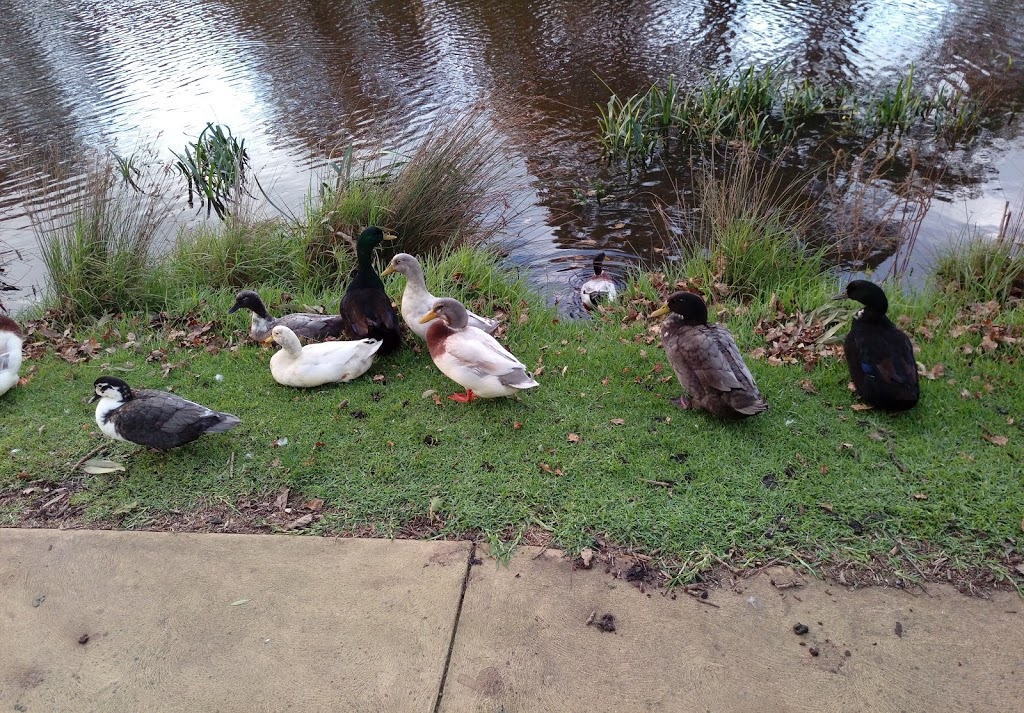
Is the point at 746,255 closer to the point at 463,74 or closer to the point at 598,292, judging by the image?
the point at 598,292

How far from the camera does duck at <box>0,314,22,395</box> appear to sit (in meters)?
4.83

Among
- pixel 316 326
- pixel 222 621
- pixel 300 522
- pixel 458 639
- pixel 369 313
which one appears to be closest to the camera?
pixel 458 639

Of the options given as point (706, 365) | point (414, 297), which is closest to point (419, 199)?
point (414, 297)

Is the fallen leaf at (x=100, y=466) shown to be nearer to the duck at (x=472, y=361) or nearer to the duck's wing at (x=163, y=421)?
the duck's wing at (x=163, y=421)

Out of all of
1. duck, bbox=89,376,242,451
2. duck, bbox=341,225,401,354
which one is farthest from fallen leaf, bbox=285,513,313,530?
duck, bbox=341,225,401,354

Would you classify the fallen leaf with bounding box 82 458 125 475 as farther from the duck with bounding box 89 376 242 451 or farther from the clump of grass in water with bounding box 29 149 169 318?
the clump of grass in water with bounding box 29 149 169 318

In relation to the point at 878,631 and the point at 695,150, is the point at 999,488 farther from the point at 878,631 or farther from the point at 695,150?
the point at 695,150

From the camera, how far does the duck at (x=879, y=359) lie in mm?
4141

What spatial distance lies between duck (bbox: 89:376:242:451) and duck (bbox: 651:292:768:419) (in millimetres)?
2647

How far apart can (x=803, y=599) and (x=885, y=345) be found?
6.26 ft

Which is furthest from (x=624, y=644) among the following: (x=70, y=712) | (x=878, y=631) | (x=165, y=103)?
(x=165, y=103)

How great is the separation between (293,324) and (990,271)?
18.4ft

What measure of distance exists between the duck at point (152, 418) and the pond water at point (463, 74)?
410cm

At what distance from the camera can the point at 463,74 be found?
13023mm
